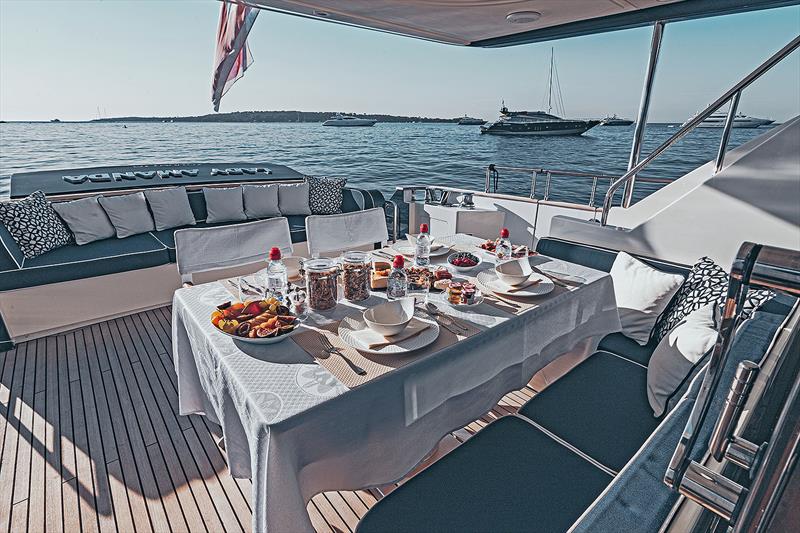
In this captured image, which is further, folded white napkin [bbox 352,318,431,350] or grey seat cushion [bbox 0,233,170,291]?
grey seat cushion [bbox 0,233,170,291]

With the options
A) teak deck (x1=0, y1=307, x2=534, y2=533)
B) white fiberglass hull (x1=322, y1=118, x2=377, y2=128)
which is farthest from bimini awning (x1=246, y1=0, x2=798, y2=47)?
white fiberglass hull (x1=322, y1=118, x2=377, y2=128)

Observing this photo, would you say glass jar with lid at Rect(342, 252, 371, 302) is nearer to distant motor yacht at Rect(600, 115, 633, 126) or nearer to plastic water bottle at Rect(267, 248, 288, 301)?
plastic water bottle at Rect(267, 248, 288, 301)

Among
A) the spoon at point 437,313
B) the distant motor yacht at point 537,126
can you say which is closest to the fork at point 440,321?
the spoon at point 437,313

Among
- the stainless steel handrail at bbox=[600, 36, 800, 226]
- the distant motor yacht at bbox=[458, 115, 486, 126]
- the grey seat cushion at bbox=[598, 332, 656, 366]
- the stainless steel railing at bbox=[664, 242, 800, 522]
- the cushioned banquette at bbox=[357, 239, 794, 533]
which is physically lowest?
the grey seat cushion at bbox=[598, 332, 656, 366]

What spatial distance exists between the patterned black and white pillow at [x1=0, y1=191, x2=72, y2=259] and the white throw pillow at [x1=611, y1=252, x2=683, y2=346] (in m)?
3.47

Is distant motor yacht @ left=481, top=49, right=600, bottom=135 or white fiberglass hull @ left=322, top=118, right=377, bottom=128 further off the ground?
white fiberglass hull @ left=322, top=118, right=377, bottom=128

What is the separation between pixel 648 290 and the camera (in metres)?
1.73

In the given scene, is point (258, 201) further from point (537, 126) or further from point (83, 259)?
point (537, 126)

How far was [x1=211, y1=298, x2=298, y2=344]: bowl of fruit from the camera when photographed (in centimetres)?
103

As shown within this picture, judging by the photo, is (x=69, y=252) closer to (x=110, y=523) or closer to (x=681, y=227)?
(x=110, y=523)

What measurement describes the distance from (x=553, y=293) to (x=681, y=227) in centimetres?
141

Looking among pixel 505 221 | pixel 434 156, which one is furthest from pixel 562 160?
pixel 505 221

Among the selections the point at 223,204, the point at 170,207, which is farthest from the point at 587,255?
the point at 170,207

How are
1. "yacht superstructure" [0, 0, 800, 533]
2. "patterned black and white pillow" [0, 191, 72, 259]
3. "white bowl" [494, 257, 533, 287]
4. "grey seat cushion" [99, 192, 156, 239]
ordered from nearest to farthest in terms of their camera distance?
"yacht superstructure" [0, 0, 800, 533]
"white bowl" [494, 257, 533, 287]
"patterned black and white pillow" [0, 191, 72, 259]
"grey seat cushion" [99, 192, 156, 239]
